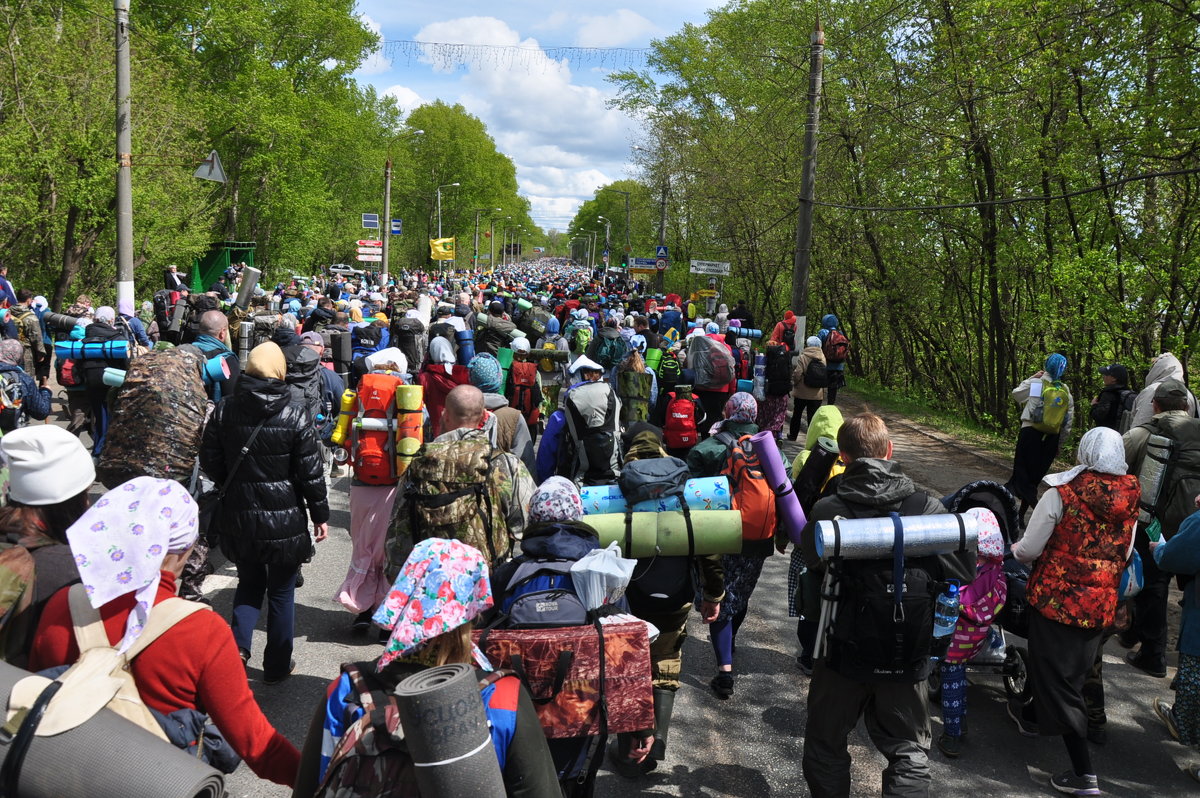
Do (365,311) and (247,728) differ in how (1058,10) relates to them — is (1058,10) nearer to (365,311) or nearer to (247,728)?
(365,311)

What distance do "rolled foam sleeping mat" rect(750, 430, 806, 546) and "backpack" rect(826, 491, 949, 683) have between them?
1.30m

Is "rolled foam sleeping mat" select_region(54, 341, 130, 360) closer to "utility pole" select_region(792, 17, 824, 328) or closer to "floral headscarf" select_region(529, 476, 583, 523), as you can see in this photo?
"floral headscarf" select_region(529, 476, 583, 523)

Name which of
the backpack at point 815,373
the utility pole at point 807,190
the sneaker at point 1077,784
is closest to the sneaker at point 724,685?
the sneaker at point 1077,784

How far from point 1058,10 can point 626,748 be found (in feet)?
35.2

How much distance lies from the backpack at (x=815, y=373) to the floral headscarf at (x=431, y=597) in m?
10.1

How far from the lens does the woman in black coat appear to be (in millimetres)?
4484

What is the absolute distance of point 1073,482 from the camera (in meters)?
4.11

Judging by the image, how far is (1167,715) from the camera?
493 cm

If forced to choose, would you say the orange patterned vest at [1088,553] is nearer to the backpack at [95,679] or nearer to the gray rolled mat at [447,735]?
the gray rolled mat at [447,735]

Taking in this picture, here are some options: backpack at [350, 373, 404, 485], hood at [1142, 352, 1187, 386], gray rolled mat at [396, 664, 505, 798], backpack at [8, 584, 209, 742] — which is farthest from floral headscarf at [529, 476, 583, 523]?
hood at [1142, 352, 1187, 386]

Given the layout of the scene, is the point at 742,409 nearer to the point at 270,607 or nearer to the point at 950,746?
the point at 950,746

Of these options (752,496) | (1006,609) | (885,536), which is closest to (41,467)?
(885,536)

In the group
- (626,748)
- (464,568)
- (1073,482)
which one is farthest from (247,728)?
(1073,482)

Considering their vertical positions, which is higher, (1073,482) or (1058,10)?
A: (1058,10)
